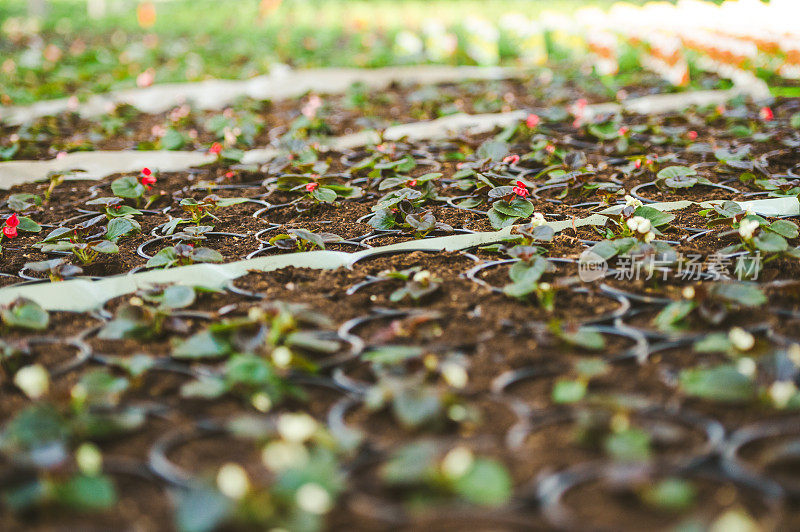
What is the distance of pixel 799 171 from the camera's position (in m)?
2.51

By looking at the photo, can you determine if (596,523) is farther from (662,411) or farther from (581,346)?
(581,346)

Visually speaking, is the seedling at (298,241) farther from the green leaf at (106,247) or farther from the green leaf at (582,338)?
the green leaf at (582,338)

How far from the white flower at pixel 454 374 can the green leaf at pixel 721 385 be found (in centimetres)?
34

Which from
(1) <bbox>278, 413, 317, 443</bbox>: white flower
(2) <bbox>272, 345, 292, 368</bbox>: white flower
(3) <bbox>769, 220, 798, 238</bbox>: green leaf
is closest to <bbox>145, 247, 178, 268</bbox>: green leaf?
(2) <bbox>272, 345, 292, 368</bbox>: white flower

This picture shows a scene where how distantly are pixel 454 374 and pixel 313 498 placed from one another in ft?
1.13

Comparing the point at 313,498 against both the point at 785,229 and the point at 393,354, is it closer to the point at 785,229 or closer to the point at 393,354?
the point at 393,354

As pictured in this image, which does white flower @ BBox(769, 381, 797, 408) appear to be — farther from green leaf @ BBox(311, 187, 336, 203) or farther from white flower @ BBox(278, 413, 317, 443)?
green leaf @ BBox(311, 187, 336, 203)

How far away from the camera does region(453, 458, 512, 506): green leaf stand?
0.89 meters

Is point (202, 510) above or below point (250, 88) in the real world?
above

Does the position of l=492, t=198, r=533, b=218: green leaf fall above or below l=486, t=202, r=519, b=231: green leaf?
above

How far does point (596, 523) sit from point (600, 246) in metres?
0.88

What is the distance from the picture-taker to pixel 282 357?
120cm

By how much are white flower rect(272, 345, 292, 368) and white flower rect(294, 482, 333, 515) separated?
34 cm

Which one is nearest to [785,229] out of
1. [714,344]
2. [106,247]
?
[714,344]
